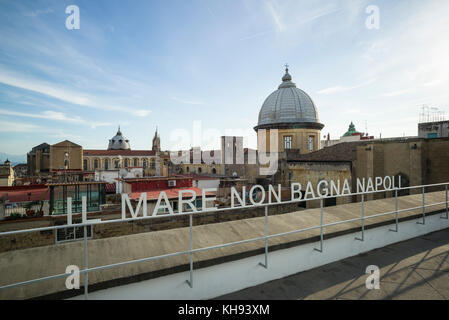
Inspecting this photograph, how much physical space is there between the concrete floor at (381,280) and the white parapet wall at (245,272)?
118 mm

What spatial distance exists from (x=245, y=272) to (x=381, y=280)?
214 centimetres

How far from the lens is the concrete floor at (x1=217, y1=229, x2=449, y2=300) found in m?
3.27

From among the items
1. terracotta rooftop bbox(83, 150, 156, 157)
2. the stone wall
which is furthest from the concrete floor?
terracotta rooftop bbox(83, 150, 156, 157)

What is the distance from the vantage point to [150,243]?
12.2 feet

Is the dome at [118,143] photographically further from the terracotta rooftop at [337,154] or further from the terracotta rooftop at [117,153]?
the terracotta rooftop at [337,154]

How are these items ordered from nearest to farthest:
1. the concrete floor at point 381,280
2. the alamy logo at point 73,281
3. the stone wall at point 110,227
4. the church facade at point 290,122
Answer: the alamy logo at point 73,281, the concrete floor at point 381,280, the stone wall at point 110,227, the church facade at point 290,122

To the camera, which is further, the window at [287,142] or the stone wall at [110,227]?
the window at [287,142]

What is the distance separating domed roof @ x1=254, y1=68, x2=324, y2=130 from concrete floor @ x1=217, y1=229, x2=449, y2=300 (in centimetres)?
3261

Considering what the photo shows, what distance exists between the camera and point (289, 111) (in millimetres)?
36219

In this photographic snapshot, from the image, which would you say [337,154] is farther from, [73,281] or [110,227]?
[73,281]

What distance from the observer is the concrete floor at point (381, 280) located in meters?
3.27

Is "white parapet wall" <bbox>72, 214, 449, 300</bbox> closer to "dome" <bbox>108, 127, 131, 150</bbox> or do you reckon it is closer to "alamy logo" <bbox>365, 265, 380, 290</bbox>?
"alamy logo" <bbox>365, 265, 380, 290</bbox>

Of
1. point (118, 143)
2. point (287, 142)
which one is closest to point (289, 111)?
point (287, 142)

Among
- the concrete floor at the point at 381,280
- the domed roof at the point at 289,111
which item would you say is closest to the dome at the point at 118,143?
the domed roof at the point at 289,111
